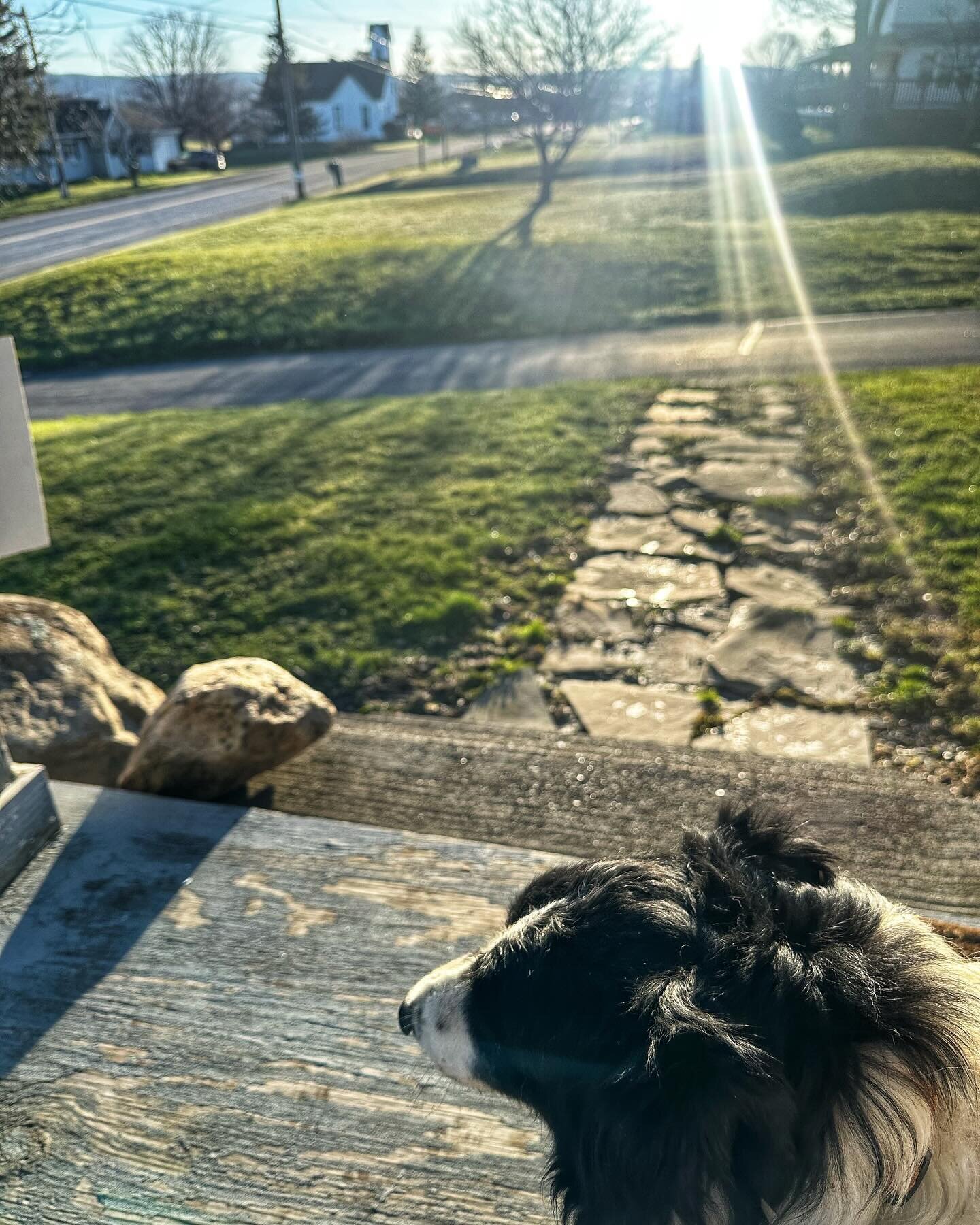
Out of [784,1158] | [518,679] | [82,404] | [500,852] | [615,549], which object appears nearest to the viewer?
[784,1158]

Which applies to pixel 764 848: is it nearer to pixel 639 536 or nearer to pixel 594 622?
pixel 594 622

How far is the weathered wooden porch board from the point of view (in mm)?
1539

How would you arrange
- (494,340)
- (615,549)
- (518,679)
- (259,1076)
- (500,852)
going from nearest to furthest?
(259,1076)
(500,852)
(518,679)
(615,549)
(494,340)

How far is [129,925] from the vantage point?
2.12 meters

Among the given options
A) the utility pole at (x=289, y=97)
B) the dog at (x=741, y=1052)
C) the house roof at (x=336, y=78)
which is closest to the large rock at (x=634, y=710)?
the dog at (x=741, y=1052)

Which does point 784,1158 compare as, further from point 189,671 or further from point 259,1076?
point 189,671

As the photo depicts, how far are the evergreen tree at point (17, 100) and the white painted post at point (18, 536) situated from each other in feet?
13.1

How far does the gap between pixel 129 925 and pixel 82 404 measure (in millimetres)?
10931

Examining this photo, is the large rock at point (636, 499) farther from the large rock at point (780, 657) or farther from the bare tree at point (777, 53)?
the bare tree at point (777, 53)

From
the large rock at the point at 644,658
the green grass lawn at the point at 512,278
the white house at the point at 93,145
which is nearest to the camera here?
the large rock at the point at 644,658

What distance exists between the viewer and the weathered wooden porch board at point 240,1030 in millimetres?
1539

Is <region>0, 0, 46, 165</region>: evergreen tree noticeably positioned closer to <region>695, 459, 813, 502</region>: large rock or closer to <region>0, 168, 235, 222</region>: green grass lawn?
<region>0, 168, 235, 222</region>: green grass lawn

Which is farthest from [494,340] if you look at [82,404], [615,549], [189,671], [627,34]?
[627,34]

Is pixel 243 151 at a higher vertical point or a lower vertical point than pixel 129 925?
higher
